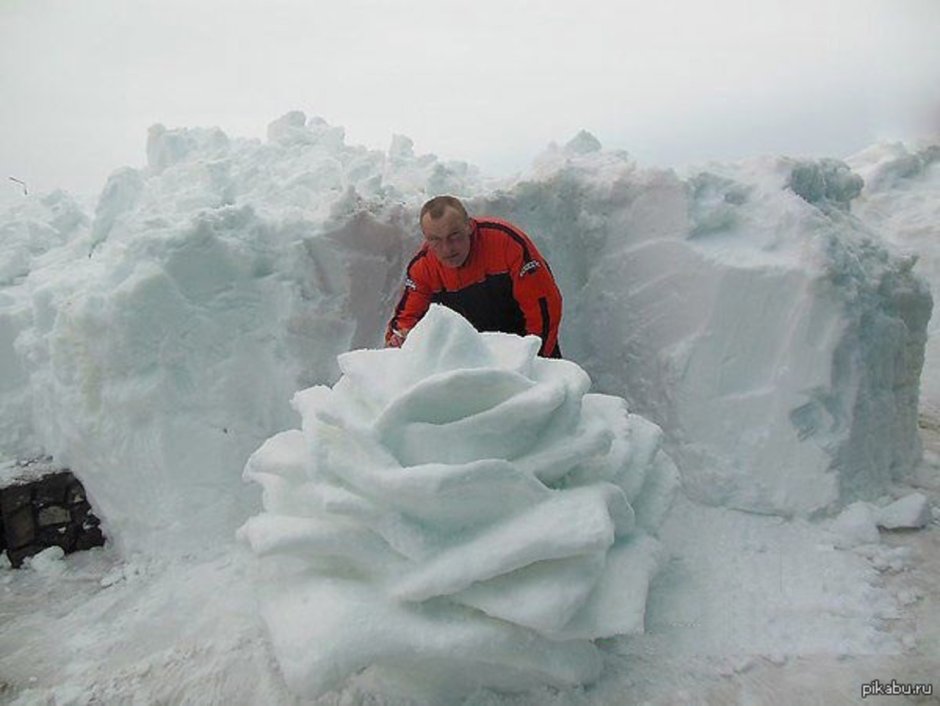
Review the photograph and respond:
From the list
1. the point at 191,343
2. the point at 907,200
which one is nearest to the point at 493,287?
the point at 191,343

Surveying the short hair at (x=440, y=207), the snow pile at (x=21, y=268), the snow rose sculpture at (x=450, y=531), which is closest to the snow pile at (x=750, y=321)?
the short hair at (x=440, y=207)

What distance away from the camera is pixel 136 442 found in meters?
2.86

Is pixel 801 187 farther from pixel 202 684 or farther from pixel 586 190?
pixel 202 684

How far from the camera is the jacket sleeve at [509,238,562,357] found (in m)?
2.88

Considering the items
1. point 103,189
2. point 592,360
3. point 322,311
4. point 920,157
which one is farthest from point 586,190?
point 920,157

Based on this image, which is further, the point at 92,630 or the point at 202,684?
the point at 92,630

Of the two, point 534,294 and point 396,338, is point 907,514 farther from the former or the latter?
point 396,338

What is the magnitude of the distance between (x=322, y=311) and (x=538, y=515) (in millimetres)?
1776

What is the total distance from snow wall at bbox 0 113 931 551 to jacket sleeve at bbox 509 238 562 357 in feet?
1.52

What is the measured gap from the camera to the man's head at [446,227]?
2732 millimetres

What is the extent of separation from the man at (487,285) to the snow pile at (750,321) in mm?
457

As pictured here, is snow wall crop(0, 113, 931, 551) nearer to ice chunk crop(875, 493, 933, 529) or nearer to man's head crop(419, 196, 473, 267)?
→ ice chunk crop(875, 493, 933, 529)

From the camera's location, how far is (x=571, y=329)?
3426 millimetres

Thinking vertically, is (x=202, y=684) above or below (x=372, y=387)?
below
